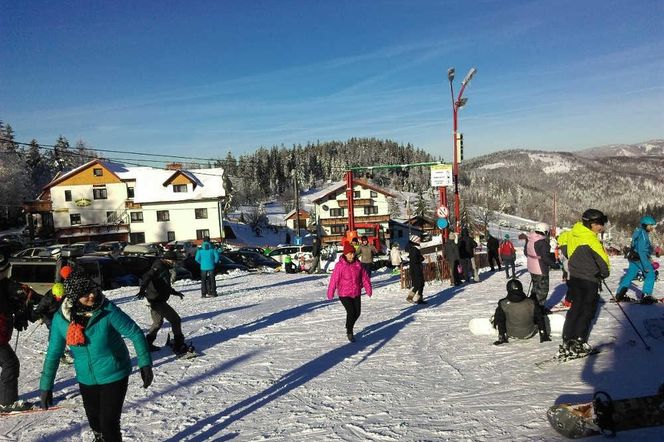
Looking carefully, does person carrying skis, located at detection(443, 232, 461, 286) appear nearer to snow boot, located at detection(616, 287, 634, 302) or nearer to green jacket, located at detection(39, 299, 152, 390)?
snow boot, located at detection(616, 287, 634, 302)

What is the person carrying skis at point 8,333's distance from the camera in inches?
208

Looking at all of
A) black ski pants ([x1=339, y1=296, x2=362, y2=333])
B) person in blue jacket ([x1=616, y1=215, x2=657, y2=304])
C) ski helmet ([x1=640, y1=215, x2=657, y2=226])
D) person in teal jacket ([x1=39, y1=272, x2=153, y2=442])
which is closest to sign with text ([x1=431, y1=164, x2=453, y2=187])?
person in blue jacket ([x1=616, y1=215, x2=657, y2=304])

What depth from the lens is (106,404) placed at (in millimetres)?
3729

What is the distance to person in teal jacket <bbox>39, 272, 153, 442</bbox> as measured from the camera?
12.0 ft

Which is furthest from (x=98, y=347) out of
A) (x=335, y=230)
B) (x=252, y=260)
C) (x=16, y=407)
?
(x=335, y=230)

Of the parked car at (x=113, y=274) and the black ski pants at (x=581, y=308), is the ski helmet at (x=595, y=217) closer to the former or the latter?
the black ski pants at (x=581, y=308)

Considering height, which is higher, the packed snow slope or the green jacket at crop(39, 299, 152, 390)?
the green jacket at crop(39, 299, 152, 390)

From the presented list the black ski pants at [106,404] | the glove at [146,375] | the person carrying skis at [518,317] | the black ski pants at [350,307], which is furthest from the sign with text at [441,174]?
the black ski pants at [106,404]

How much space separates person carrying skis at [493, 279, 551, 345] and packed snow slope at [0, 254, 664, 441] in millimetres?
170

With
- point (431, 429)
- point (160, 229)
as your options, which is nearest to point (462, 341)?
point (431, 429)

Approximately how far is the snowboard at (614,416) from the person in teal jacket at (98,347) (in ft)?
11.8

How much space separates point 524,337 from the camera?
7254 mm

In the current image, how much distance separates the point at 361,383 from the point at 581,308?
9.54 feet

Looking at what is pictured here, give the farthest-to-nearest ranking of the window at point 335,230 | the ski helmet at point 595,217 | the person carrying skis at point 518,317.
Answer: the window at point 335,230, the person carrying skis at point 518,317, the ski helmet at point 595,217
